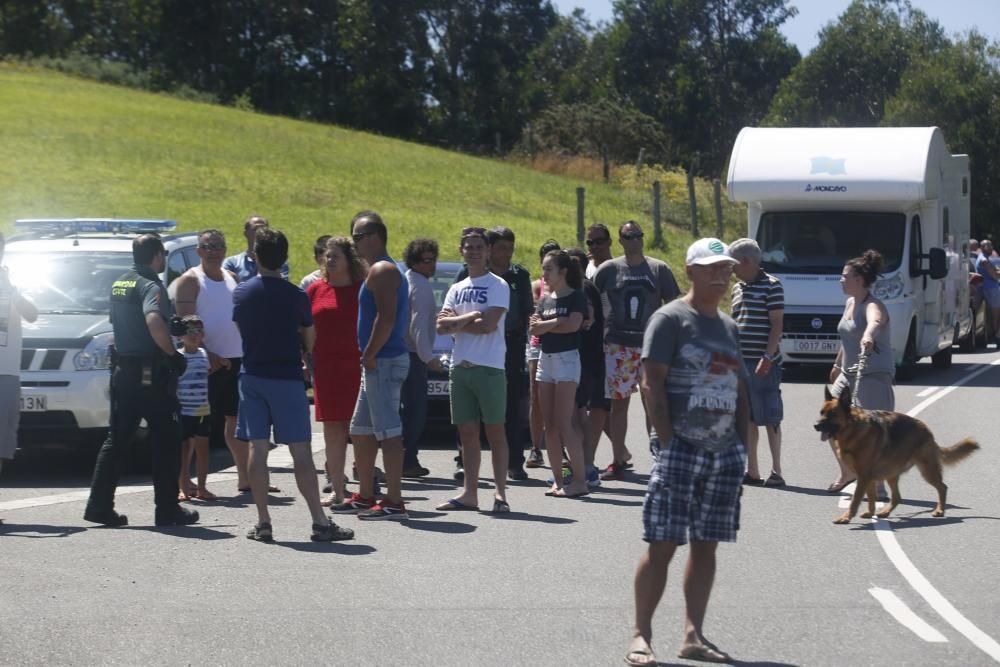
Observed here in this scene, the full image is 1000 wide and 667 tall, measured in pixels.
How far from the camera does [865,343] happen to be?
10609mm

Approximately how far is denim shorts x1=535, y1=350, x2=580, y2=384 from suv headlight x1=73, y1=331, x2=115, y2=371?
3.38 m

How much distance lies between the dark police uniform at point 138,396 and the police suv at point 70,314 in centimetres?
198

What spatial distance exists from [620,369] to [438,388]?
91.1 inches

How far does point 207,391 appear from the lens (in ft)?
35.5

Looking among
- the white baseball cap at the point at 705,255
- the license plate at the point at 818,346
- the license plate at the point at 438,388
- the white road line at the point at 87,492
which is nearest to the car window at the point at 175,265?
the white road line at the point at 87,492

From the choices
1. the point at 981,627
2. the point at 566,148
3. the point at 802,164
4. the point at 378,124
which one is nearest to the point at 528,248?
the point at 802,164

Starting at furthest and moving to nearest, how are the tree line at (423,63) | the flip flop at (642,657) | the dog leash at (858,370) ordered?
the tree line at (423,63) < the dog leash at (858,370) < the flip flop at (642,657)

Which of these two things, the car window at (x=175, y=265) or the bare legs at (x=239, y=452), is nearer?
the bare legs at (x=239, y=452)

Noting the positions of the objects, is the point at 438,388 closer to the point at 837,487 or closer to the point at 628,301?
the point at 628,301

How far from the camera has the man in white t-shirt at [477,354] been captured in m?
9.99

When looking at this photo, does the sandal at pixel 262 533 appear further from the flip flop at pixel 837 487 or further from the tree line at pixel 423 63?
the tree line at pixel 423 63

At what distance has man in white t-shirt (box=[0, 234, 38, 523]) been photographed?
31.8 feet

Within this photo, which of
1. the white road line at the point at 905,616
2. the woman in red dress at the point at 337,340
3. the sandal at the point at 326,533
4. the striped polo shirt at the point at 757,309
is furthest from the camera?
the striped polo shirt at the point at 757,309

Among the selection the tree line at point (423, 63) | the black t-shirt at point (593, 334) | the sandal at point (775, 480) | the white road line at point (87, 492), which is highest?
the tree line at point (423, 63)
